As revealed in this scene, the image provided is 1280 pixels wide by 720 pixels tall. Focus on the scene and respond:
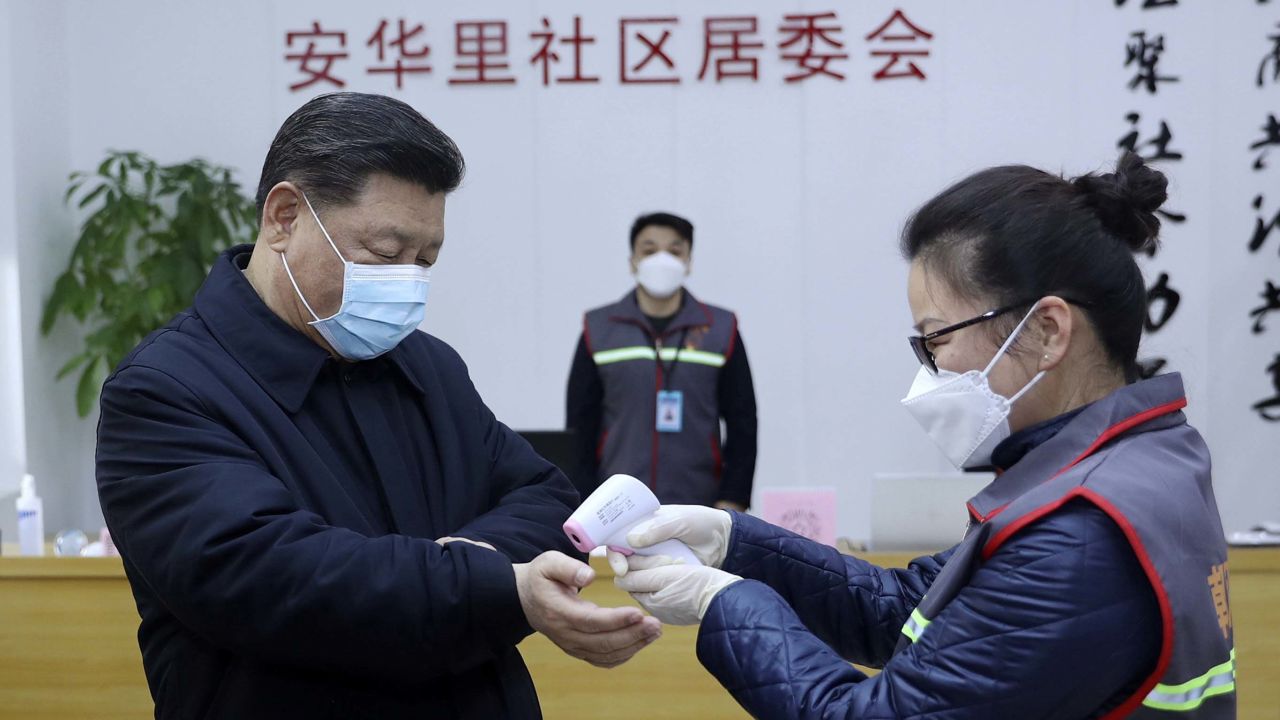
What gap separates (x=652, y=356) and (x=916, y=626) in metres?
2.55

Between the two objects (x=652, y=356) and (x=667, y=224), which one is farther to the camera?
(x=667, y=224)

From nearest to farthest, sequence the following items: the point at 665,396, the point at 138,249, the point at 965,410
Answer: the point at 965,410, the point at 665,396, the point at 138,249

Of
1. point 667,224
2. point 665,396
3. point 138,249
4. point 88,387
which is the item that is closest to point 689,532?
point 665,396

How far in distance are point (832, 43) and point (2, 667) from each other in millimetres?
3566

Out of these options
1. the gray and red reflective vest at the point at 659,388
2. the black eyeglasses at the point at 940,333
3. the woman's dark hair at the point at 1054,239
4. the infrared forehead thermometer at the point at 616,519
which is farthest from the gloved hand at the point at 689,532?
the gray and red reflective vest at the point at 659,388

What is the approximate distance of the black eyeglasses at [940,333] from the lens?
4.10 ft

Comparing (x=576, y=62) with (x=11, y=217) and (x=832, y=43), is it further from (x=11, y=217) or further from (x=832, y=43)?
(x=11, y=217)

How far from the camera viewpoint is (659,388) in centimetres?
374

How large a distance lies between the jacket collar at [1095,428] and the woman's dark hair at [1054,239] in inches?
2.3

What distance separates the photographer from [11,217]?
4.35 metres

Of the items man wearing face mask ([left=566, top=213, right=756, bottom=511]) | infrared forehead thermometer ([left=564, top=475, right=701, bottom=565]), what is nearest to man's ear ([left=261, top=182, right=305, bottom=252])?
infrared forehead thermometer ([left=564, top=475, right=701, bottom=565])

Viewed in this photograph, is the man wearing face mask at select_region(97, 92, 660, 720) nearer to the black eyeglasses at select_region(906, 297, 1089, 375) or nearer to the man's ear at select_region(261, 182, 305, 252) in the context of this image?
the man's ear at select_region(261, 182, 305, 252)

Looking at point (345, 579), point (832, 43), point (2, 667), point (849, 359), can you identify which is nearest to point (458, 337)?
point (849, 359)

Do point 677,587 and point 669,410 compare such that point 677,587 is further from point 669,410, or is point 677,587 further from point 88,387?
point 88,387
